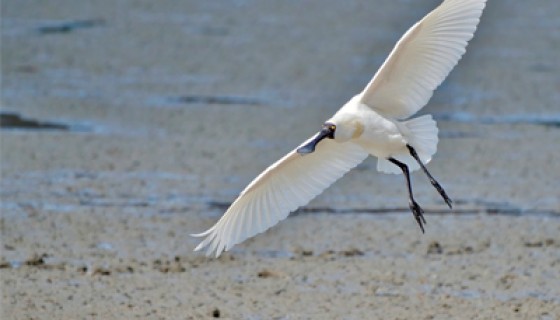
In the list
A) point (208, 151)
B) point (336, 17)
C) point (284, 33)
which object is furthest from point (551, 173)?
point (336, 17)

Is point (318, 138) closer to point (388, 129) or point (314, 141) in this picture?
point (314, 141)

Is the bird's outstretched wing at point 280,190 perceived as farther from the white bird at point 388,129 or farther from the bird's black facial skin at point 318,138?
the bird's black facial skin at point 318,138

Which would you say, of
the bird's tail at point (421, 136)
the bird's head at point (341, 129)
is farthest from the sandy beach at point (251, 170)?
the bird's head at point (341, 129)

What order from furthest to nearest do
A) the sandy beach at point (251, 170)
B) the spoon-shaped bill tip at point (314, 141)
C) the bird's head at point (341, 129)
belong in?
the sandy beach at point (251, 170) < the bird's head at point (341, 129) < the spoon-shaped bill tip at point (314, 141)

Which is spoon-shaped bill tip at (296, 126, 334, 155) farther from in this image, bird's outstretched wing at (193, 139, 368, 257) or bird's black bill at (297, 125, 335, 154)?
bird's outstretched wing at (193, 139, 368, 257)

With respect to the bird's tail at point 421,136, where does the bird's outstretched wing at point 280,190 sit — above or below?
below

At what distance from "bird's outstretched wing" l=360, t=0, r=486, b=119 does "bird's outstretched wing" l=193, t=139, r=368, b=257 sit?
398 millimetres

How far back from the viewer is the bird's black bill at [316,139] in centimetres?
690

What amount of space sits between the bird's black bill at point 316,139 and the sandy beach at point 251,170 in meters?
0.98

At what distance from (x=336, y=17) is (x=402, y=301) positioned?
1077 centimetres

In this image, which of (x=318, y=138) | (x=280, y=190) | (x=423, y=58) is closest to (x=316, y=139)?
(x=318, y=138)

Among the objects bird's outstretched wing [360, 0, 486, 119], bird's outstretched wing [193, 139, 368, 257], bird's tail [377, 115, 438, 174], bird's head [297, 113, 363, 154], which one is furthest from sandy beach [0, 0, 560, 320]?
bird's outstretched wing [360, 0, 486, 119]

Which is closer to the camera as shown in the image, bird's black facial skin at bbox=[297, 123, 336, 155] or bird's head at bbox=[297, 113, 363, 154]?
bird's black facial skin at bbox=[297, 123, 336, 155]

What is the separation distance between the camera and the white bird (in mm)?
7145
